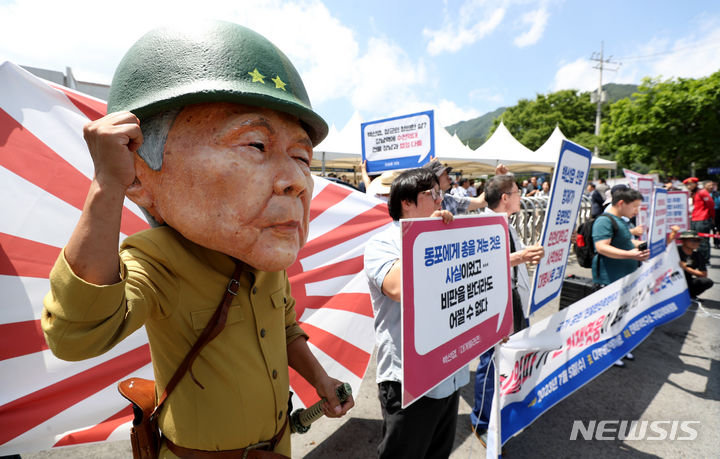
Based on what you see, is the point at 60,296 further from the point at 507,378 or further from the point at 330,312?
the point at 507,378

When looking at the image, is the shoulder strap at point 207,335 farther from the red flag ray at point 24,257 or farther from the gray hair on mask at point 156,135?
the red flag ray at point 24,257

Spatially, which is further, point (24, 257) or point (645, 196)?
point (645, 196)

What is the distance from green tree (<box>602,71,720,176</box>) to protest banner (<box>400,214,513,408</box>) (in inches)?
952

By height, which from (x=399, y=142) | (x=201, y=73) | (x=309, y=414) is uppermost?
(x=399, y=142)

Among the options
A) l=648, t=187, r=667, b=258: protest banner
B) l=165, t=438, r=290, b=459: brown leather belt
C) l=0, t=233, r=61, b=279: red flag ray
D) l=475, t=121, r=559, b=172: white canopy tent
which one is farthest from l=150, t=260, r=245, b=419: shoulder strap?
l=475, t=121, r=559, b=172: white canopy tent

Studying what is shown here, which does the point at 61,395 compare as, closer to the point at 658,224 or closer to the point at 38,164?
the point at 38,164

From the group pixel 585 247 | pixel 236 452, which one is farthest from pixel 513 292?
pixel 236 452

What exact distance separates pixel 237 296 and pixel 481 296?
1177mm

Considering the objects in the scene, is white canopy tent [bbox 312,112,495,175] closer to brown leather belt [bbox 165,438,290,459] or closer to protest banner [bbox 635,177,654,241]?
Answer: protest banner [bbox 635,177,654,241]

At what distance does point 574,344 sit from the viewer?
8.86ft

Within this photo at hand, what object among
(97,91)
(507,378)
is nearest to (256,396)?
(507,378)

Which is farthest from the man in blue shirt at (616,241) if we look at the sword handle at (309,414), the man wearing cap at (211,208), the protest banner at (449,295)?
the man wearing cap at (211,208)

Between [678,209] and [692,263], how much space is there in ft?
2.49

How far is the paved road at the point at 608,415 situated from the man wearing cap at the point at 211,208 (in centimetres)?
173
